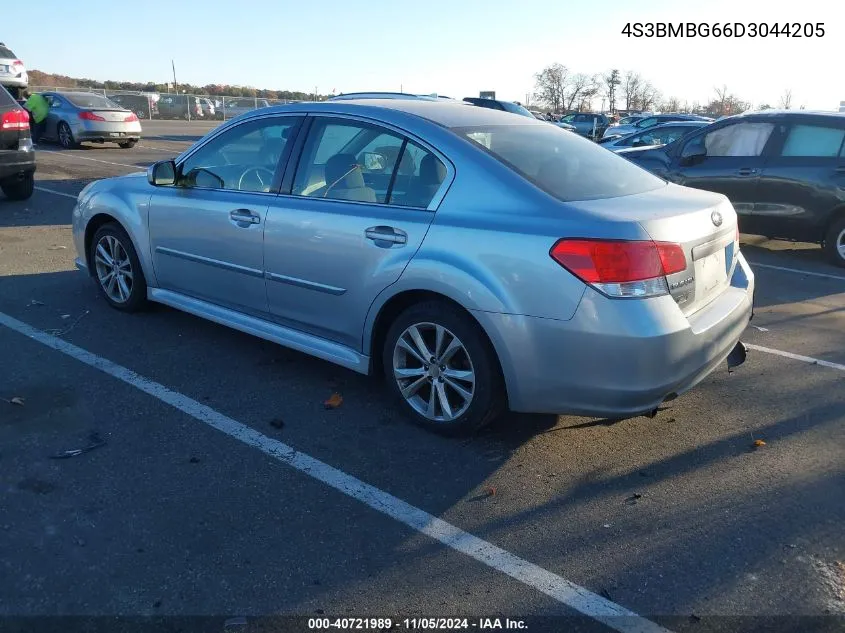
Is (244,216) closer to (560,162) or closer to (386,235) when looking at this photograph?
(386,235)

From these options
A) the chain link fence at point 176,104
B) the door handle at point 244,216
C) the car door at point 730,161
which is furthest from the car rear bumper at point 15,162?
the chain link fence at point 176,104

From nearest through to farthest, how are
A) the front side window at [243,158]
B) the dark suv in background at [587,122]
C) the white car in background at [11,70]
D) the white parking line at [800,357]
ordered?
the front side window at [243,158], the white parking line at [800,357], the white car in background at [11,70], the dark suv in background at [587,122]

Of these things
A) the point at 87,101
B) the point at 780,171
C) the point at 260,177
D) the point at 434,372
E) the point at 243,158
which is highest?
the point at 87,101

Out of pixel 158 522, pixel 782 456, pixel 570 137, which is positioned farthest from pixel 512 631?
pixel 570 137

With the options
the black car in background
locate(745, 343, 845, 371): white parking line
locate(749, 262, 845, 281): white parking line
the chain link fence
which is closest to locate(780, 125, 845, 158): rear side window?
the black car in background

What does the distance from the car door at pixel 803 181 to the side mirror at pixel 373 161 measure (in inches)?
246

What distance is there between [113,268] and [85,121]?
47.3ft

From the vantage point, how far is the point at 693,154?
29.9 feet

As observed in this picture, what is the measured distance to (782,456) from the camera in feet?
12.2

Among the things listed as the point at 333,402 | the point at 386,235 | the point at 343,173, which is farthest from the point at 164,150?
the point at 386,235

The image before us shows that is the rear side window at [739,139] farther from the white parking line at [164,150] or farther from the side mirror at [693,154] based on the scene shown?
the white parking line at [164,150]

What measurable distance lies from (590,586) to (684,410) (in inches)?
72.4

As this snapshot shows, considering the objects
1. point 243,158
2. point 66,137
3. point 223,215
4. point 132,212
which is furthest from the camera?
point 66,137

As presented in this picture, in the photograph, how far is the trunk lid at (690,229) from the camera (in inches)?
131
